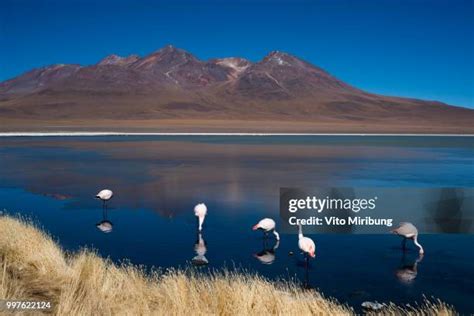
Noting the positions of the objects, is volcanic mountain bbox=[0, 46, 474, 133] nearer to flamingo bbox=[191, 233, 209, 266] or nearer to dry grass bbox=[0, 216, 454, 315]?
flamingo bbox=[191, 233, 209, 266]

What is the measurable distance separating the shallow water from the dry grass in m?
0.90

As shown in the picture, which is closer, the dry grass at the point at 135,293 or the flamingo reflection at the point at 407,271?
the dry grass at the point at 135,293

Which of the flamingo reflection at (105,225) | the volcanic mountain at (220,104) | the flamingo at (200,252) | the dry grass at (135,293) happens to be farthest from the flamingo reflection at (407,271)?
the volcanic mountain at (220,104)

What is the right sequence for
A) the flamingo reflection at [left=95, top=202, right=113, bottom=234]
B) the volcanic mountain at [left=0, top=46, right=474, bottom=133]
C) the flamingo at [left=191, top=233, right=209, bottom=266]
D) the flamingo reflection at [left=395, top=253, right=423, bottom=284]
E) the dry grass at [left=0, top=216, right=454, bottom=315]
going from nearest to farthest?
the dry grass at [left=0, top=216, right=454, bottom=315] < the flamingo reflection at [left=395, top=253, right=423, bottom=284] < the flamingo at [left=191, top=233, right=209, bottom=266] < the flamingo reflection at [left=95, top=202, right=113, bottom=234] < the volcanic mountain at [left=0, top=46, right=474, bottom=133]

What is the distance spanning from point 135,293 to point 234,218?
4834 millimetres

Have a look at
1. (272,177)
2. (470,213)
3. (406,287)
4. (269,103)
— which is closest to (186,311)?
(406,287)

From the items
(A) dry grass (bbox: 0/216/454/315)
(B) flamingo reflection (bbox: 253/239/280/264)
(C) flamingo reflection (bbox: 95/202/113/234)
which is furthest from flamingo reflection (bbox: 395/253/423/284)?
(C) flamingo reflection (bbox: 95/202/113/234)

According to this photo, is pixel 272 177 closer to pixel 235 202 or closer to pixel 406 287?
pixel 235 202

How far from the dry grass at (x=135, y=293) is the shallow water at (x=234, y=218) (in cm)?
90

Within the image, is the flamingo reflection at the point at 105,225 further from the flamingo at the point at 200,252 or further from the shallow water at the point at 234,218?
the flamingo at the point at 200,252

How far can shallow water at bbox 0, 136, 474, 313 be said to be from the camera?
7164 millimetres

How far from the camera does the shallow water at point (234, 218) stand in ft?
23.5

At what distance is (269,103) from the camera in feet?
490

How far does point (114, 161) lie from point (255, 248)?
1382 cm
